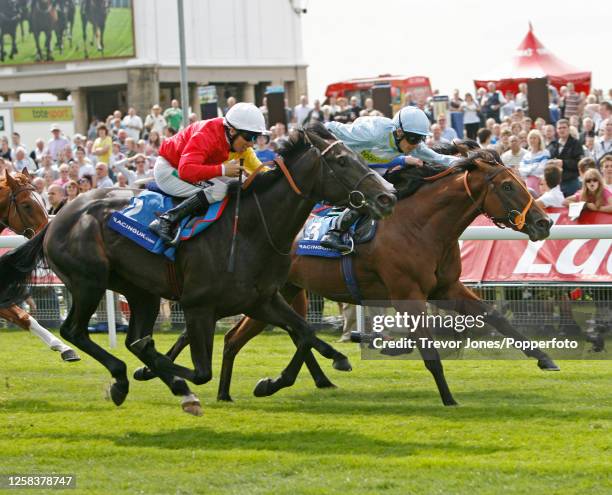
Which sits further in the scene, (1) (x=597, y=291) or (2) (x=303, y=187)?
(1) (x=597, y=291)

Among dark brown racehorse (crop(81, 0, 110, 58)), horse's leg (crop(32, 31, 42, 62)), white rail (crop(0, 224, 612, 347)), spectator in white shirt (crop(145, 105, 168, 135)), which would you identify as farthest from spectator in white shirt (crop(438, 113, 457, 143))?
horse's leg (crop(32, 31, 42, 62))

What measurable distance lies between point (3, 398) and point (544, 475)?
4449mm

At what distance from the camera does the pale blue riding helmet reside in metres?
8.77

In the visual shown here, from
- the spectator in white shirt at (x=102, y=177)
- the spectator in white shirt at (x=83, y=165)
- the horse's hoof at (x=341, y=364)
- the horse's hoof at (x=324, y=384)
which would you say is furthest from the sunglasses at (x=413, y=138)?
the spectator in white shirt at (x=83, y=165)

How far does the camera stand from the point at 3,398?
29.8ft

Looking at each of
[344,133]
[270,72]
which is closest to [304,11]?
[270,72]

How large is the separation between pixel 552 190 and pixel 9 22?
34554mm

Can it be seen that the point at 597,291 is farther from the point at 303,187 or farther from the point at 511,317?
the point at 303,187

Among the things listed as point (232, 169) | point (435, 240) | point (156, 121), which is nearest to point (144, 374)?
point (232, 169)

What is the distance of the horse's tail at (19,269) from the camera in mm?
8898

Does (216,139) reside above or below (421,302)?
above

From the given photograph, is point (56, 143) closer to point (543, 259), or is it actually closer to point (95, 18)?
point (543, 259)

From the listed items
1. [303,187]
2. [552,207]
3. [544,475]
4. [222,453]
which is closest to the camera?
[544,475]

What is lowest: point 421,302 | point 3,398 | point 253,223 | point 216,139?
point 3,398
